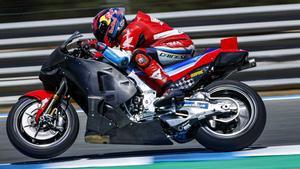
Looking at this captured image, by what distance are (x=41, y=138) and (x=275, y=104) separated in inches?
122

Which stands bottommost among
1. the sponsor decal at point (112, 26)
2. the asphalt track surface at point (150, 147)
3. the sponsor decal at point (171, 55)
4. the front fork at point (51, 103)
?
the asphalt track surface at point (150, 147)

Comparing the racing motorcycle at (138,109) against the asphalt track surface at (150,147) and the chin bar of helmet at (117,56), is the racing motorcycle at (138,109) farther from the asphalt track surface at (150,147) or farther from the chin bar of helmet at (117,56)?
the asphalt track surface at (150,147)

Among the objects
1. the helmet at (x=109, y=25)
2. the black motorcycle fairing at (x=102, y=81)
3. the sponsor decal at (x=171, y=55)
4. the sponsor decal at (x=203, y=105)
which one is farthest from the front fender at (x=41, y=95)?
A: the sponsor decal at (x=203, y=105)

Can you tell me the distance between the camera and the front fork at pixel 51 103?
5.29 meters

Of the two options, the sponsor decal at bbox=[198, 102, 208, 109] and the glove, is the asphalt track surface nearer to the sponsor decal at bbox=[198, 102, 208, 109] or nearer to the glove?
the sponsor decal at bbox=[198, 102, 208, 109]

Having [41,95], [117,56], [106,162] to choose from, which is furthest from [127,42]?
[106,162]

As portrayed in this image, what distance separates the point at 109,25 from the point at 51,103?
0.79 metres

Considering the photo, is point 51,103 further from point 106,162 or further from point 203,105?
point 203,105

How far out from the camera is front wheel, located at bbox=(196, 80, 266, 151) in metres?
5.26

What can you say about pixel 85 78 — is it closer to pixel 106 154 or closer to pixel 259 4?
pixel 106 154

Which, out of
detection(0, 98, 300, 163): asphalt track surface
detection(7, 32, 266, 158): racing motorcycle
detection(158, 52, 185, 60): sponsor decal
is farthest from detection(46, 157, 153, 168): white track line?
detection(158, 52, 185, 60): sponsor decal

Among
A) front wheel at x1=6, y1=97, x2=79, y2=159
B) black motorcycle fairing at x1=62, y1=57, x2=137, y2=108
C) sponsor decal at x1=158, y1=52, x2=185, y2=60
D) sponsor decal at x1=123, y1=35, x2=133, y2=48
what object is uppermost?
sponsor decal at x1=123, y1=35, x2=133, y2=48

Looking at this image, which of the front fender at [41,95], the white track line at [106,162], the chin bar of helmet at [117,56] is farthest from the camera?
the front fender at [41,95]

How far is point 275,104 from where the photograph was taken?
24.3 ft
